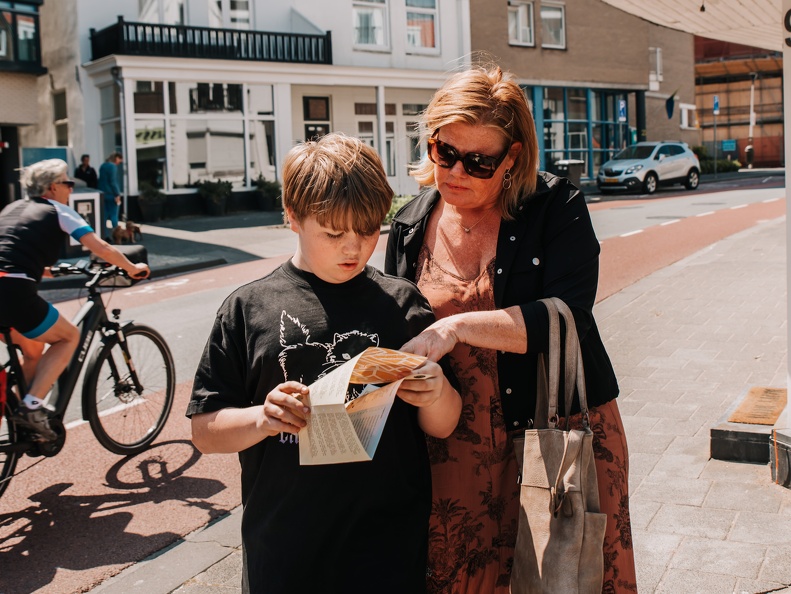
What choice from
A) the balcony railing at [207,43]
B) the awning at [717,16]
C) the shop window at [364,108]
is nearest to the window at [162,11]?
the balcony railing at [207,43]

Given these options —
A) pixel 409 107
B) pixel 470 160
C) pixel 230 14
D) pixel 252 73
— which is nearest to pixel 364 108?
pixel 409 107

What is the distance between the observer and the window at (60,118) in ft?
88.2

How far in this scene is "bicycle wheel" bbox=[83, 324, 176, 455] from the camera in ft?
17.8

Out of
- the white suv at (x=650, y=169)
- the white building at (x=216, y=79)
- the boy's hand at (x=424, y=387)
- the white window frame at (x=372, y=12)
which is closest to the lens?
the boy's hand at (x=424, y=387)

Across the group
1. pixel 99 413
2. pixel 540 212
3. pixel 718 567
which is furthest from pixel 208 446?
pixel 99 413

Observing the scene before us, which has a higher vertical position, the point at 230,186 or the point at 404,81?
the point at 404,81

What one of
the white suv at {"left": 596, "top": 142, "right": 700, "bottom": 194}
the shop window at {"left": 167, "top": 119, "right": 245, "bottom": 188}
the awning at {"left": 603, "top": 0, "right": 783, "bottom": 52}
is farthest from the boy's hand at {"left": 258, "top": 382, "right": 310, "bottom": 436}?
the white suv at {"left": 596, "top": 142, "right": 700, "bottom": 194}

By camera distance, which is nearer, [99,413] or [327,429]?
[327,429]

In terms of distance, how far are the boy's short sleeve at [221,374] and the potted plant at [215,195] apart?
23350 millimetres

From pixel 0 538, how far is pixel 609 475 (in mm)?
3309

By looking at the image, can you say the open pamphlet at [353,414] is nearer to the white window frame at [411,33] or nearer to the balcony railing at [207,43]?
the balcony railing at [207,43]

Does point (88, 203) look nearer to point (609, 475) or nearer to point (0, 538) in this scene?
point (0, 538)

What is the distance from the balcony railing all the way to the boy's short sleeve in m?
23.6

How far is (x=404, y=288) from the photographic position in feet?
7.14
